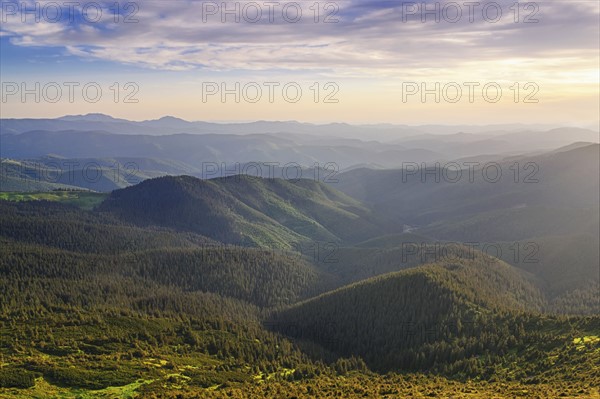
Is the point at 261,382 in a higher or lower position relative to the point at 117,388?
lower

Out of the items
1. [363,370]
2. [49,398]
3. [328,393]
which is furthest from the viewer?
[363,370]

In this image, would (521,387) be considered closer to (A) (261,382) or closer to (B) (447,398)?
(B) (447,398)

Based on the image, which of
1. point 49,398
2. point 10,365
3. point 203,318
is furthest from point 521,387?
point 203,318

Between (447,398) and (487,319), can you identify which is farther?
(487,319)

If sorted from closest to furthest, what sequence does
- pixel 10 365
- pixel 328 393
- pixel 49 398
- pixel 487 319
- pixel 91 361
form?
pixel 49 398
pixel 328 393
pixel 10 365
pixel 91 361
pixel 487 319

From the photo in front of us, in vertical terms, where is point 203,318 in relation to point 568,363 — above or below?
below

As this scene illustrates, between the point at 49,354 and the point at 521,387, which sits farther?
the point at 49,354

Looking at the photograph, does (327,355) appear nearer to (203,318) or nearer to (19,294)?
(203,318)

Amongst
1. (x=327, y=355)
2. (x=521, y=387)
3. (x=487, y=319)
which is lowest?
(x=327, y=355)

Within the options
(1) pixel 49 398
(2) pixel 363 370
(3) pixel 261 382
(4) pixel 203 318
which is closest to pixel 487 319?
(2) pixel 363 370
